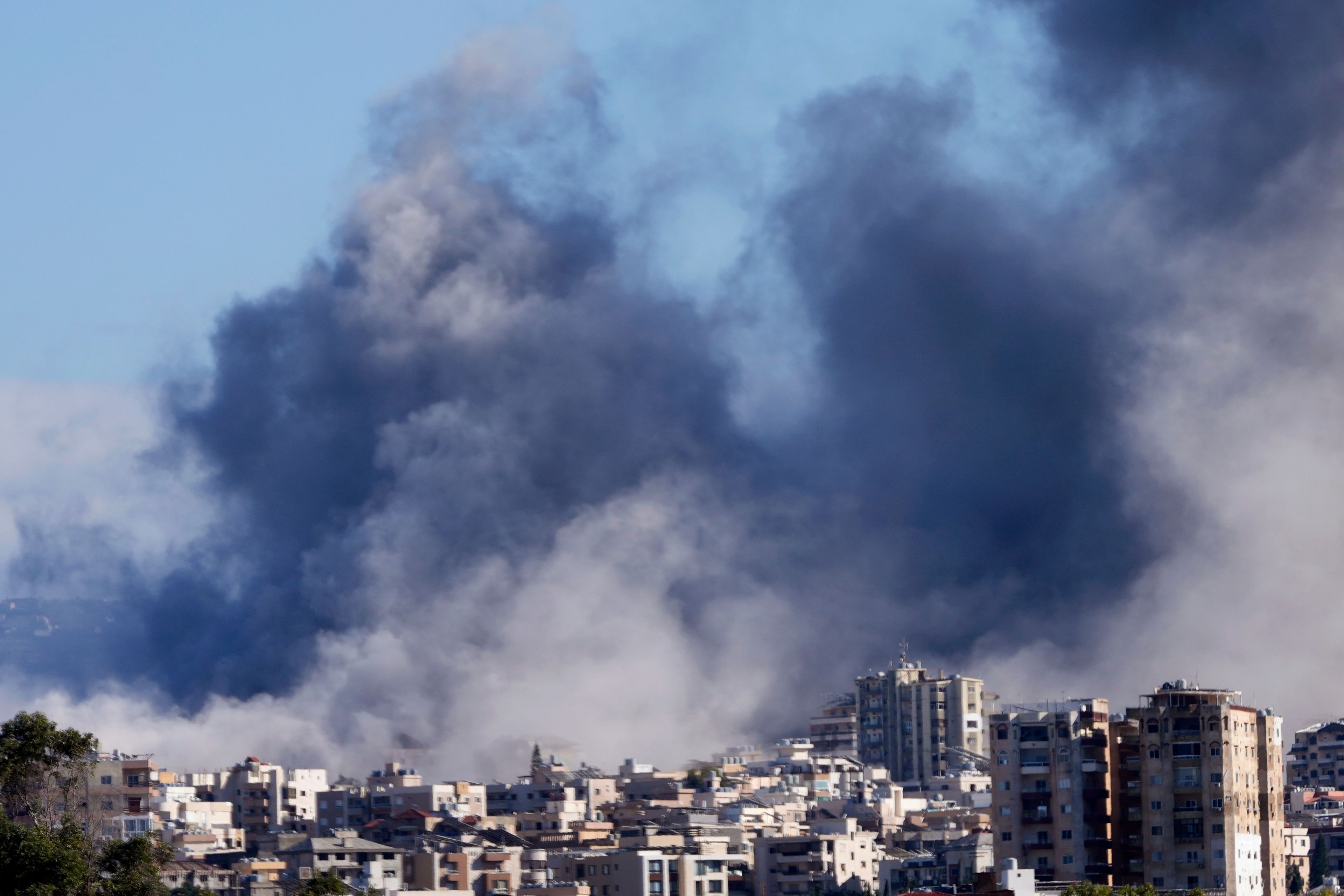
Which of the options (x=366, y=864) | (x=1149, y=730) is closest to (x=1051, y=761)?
(x=1149, y=730)

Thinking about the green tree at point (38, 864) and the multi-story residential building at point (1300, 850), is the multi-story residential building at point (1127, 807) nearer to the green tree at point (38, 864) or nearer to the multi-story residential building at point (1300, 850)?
the multi-story residential building at point (1300, 850)

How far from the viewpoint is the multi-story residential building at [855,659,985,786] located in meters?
119

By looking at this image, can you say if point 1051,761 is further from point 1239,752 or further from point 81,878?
point 81,878

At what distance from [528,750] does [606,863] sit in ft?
155

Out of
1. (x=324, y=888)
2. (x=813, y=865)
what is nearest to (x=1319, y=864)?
(x=813, y=865)

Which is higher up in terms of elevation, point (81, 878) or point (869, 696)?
point (869, 696)

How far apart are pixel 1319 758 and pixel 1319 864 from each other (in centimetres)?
3793

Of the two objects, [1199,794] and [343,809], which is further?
[343,809]

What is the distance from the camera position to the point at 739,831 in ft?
258

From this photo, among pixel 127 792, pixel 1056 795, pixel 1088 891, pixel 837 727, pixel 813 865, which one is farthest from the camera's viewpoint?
pixel 837 727

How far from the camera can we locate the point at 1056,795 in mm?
62969

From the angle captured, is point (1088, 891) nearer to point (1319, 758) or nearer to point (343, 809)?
point (343, 809)

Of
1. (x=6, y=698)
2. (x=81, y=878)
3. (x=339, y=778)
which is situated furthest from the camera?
(x=6, y=698)

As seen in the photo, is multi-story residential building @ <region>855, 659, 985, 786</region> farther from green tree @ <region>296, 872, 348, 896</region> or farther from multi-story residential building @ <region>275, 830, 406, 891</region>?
green tree @ <region>296, 872, 348, 896</region>
